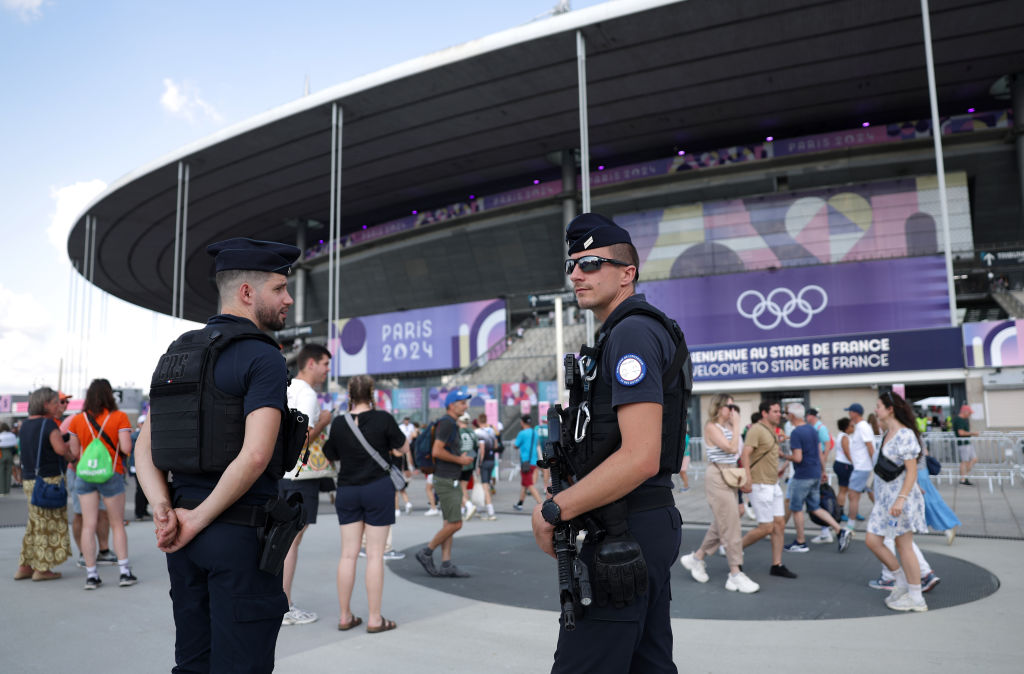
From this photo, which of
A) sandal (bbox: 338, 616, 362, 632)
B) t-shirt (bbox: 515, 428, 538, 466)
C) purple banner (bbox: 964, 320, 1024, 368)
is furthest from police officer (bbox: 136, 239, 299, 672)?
purple banner (bbox: 964, 320, 1024, 368)

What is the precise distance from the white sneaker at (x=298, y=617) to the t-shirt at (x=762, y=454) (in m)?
4.48

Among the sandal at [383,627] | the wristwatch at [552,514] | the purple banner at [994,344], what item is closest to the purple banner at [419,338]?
the purple banner at [994,344]

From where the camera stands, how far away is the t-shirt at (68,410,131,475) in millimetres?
6625

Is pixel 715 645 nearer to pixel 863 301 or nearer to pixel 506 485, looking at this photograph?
pixel 506 485

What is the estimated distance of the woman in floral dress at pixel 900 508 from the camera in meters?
5.52

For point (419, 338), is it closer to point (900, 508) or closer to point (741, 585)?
point (741, 585)

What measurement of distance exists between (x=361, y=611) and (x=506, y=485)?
14.0m

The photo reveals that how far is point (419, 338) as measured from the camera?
3853 cm

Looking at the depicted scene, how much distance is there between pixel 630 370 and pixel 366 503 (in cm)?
358

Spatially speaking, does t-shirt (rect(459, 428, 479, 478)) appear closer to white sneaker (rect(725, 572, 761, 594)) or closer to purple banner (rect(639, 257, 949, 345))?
white sneaker (rect(725, 572, 761, 594))

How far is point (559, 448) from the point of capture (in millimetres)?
2398

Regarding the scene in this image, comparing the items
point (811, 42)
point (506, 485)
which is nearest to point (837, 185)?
point (811, 42)

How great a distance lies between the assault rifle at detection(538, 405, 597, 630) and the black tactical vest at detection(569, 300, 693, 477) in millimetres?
109

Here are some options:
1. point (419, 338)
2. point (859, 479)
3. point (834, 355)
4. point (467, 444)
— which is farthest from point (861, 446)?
point (419, 338)
